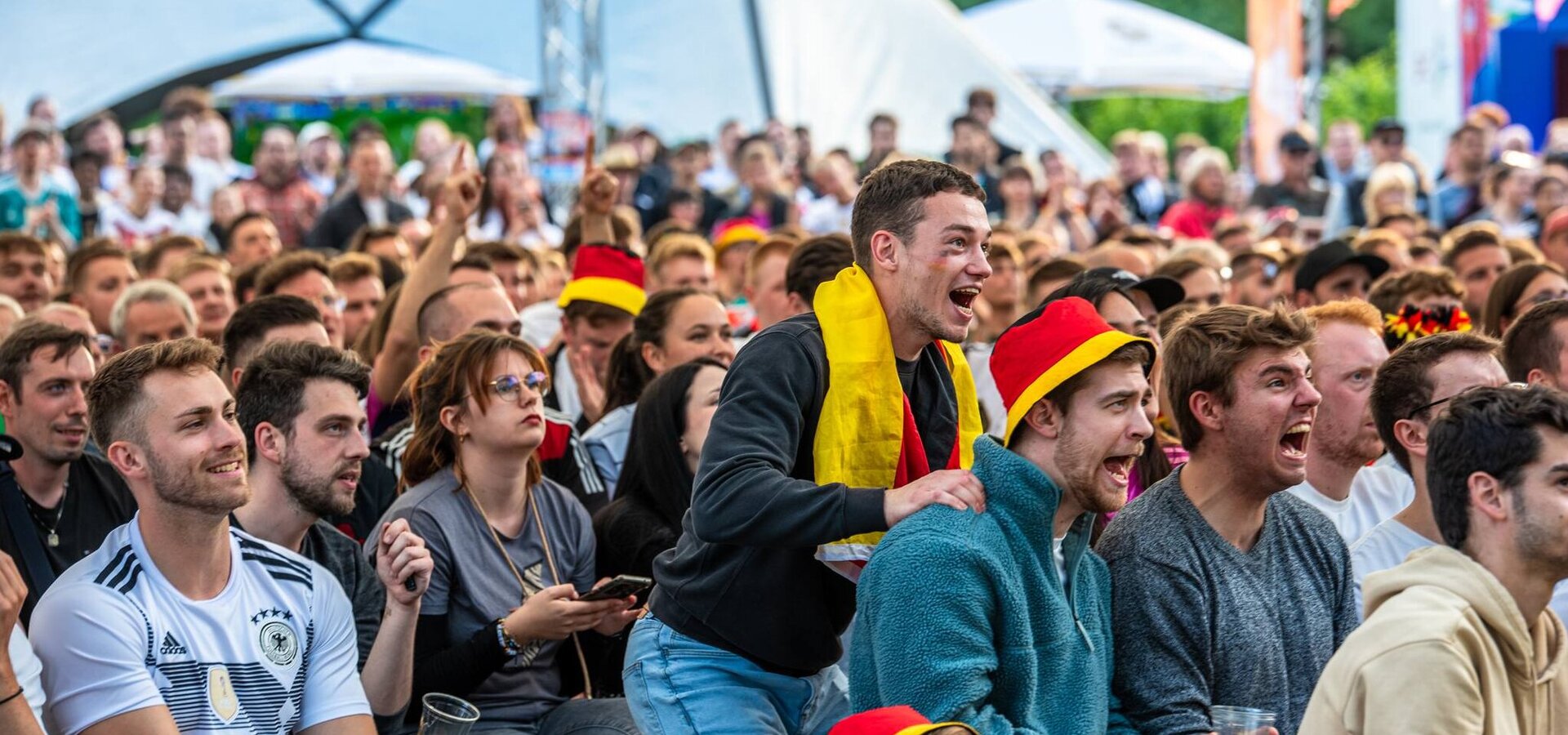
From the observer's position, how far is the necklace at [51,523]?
501 cm

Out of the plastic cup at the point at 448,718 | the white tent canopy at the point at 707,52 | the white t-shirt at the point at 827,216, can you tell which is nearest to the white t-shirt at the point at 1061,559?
the plastic cup at the point at 448,718

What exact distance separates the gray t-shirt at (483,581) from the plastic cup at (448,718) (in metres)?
0.83

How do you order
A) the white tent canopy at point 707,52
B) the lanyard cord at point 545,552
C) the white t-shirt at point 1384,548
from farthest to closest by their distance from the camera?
the white tent canopy at point 707,52 → the lanyard cord at point 545,552 → the white t-shirt at point 1384,548

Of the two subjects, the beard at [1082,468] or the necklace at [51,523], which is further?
the necklace at [51,523]

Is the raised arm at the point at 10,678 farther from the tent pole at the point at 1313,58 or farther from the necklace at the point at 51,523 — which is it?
the tent pole at the point at 1313,58

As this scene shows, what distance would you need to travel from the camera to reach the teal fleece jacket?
334 centimetres

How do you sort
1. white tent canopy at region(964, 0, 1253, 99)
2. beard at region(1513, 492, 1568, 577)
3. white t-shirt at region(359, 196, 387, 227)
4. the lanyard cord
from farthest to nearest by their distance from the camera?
white tent canopy at region(964, 0, 1253, 99)
white t-shirt at region(359, 196, 387, 227)
the lanyard cord
beard at region(1513, 492, 1568, 577)

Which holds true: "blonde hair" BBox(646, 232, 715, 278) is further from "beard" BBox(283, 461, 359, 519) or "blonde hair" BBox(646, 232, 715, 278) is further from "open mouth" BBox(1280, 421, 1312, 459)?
"open mouth" BBox(1280, 421, 1312, 459)

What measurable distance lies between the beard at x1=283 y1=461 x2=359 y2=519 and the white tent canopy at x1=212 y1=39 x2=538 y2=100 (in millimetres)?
15792

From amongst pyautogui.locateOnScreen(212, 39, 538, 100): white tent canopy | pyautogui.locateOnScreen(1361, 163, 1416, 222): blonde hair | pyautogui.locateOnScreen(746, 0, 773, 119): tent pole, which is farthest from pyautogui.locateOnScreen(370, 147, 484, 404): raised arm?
pyautogui.locateOnScreen(746, 0, 773, 119): tent pole

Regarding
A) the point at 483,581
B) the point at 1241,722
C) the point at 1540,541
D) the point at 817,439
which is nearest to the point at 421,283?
the point at 483,581

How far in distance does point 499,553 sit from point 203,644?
3.65ft

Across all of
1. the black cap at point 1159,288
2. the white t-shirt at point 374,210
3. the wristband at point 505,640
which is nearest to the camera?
the wristband at point 505,640

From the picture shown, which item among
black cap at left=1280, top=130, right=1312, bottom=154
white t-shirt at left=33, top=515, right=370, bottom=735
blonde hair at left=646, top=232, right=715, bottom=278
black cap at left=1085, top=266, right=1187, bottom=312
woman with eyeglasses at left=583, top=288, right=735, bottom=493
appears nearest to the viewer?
white t-shirt at left=33, top=515, right=370, bottom=735
